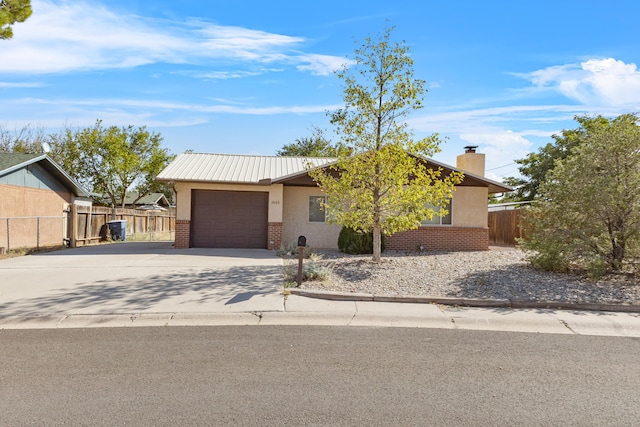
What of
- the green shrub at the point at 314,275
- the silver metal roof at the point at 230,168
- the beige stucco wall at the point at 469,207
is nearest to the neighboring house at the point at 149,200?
the silver metal roof at the point at 230,168

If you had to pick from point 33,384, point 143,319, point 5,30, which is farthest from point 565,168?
point 5,30

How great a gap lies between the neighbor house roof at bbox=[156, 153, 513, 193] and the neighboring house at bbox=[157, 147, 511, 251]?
36 millimetres

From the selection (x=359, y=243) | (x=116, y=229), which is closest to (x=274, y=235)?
(x=359, y=243)

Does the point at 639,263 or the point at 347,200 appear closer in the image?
the point at 639,263

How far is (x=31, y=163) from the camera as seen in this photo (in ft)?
59.0

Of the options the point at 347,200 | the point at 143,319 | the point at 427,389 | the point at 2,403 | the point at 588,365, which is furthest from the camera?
the point at 347,200

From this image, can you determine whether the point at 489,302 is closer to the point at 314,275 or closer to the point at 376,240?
the point at 314,275

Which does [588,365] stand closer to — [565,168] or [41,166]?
[565,168]

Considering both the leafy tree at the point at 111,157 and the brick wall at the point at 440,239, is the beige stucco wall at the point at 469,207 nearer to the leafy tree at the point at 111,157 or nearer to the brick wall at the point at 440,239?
the brick wall at the point at 440,239

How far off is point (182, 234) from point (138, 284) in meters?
7.30

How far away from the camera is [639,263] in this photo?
989cm

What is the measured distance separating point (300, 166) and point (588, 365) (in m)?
15.6

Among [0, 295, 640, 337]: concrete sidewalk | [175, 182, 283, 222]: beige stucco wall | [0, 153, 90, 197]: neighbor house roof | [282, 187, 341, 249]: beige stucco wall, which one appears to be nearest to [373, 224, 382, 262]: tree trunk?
[0, 295, 640, 337]: concrete sidewalk

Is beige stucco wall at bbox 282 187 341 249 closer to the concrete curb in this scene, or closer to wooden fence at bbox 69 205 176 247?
wooden fence at bbox 69 205 176 247
